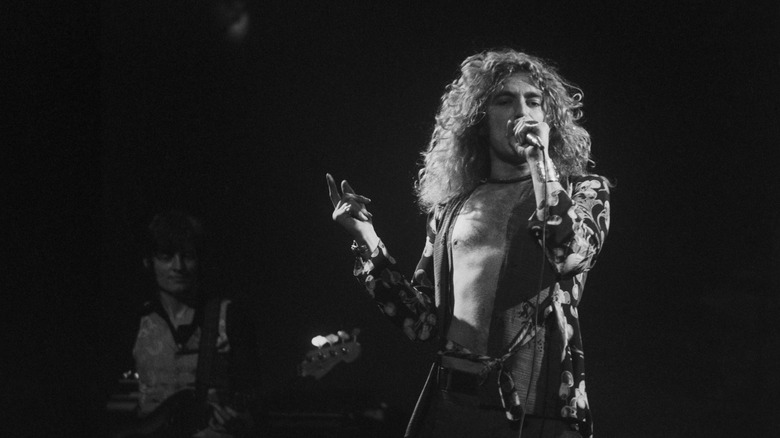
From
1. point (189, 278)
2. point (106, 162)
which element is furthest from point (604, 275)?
point (106, 162)

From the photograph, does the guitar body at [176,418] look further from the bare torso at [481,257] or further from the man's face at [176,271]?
the bare torso at [481,257]

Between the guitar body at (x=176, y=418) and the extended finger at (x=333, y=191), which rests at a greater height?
the extended finger at (x=333, y=191)

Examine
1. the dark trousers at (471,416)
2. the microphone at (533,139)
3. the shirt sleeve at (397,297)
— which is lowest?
the dark trousers at (471,416)

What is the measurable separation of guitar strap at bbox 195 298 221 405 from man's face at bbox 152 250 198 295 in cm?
10

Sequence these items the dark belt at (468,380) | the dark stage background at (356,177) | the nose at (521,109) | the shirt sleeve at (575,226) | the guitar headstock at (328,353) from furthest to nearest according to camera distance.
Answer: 1. the guitar headstock at (328,353)
2. the dark stage background at (356,177)
3. the nose at (521,109)
4. the dark belt at (468,380)
5. the shirt sleeve at (575,226)

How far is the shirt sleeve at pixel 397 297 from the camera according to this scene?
2271 millimetres

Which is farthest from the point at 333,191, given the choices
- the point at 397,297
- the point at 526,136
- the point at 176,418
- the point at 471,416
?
the point at 176,418

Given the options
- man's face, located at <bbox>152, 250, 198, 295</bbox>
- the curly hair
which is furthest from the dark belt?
man's face, located at <bbox>152, 250, 198, 295</bbox>

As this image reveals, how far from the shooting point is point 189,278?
2.81m

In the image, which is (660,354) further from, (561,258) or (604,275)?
(561,258)

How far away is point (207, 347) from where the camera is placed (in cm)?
273

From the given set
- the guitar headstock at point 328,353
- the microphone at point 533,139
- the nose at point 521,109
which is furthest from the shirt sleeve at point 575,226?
the guitar headstock at point 328,353

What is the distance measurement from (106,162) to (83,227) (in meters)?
0.24

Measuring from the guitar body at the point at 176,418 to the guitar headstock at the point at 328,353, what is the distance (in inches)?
14.6
